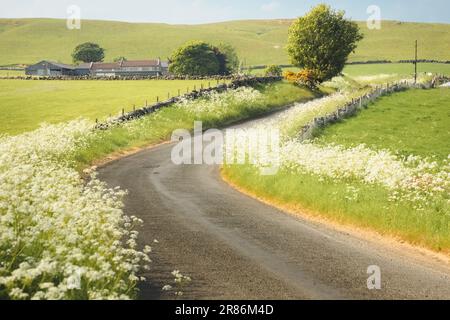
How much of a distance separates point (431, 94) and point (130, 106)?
3281 cm

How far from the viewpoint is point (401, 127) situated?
37.3 metres

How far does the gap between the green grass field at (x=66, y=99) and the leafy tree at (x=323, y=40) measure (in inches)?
714

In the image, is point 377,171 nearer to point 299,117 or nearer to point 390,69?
point 299,117

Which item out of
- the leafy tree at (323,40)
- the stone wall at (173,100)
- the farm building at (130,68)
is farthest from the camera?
the farm building at (130,68)

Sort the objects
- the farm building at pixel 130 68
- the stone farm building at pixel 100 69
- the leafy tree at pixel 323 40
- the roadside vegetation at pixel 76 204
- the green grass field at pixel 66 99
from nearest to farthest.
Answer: the roadside vegetation at pixel 76 204 < the green grass field at pixel 66 99 < the leafy tree at pixel 323 40 < the stone farm building at pixel 100 69 < the farm building at pixel 130 68

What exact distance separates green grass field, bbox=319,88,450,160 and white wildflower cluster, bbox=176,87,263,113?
52.3 feet

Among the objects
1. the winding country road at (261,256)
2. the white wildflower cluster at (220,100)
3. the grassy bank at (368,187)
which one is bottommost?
the winding country road at (261,256)

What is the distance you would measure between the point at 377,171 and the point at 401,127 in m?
20.3

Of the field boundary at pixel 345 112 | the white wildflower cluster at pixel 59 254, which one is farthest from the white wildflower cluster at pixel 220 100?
the white wildflower cluster at pixel 59 254

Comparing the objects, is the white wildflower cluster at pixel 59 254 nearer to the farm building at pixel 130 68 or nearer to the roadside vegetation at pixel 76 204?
the roadside vegetation at pixel 76 204

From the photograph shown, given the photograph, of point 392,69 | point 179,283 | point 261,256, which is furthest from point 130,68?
point 179,283

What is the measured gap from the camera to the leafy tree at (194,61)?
373 feet

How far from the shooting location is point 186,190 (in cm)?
2266
